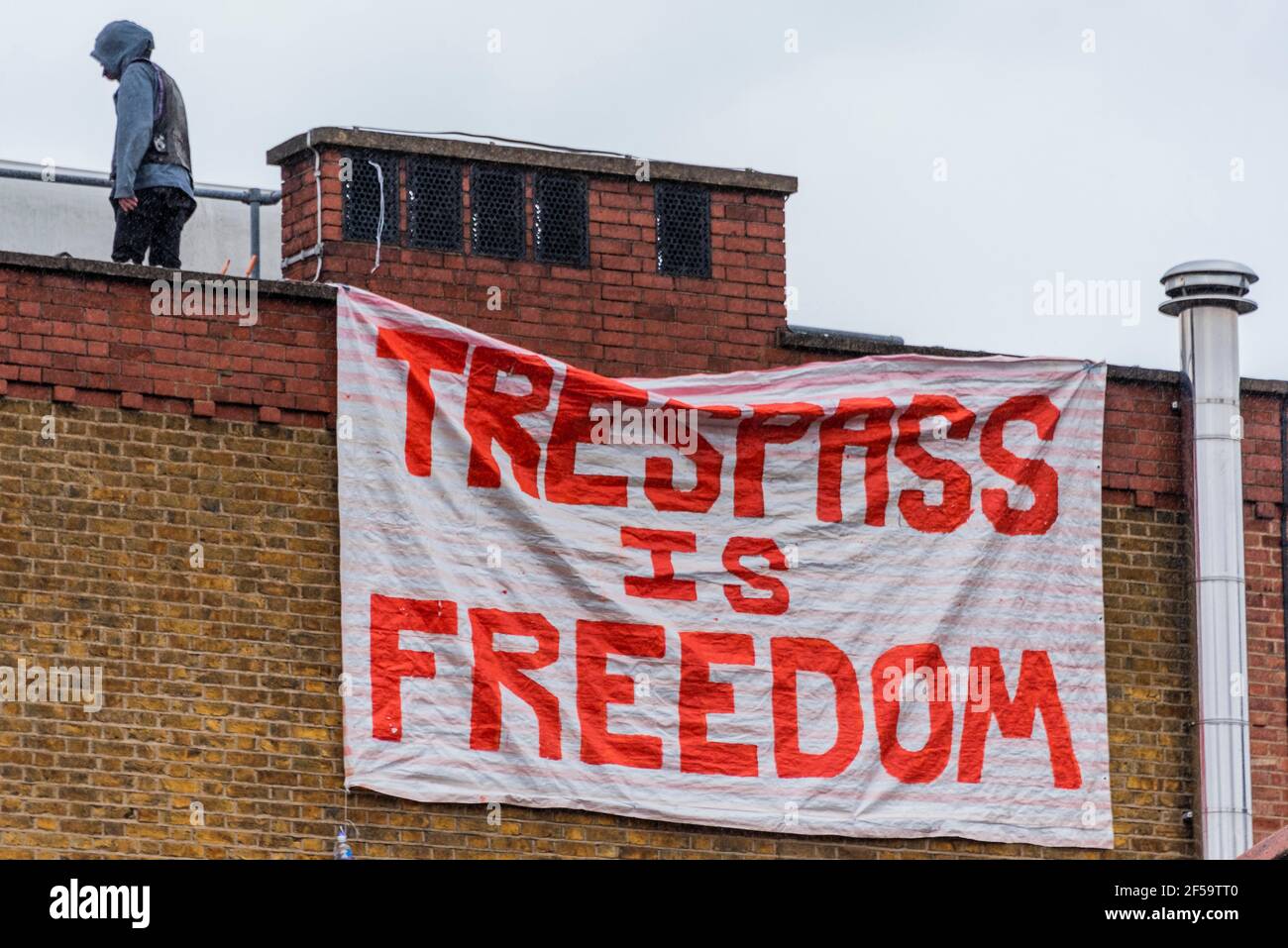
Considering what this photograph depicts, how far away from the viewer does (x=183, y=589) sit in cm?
1534

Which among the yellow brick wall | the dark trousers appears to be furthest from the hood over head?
the yellow brick wall

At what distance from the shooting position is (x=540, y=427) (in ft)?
53.4

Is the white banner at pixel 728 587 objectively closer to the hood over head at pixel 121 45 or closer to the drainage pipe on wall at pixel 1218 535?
the drainage pipe on wall at pixel 1218 535

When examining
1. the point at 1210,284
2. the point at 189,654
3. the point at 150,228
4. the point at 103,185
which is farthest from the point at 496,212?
the point at 1210,284

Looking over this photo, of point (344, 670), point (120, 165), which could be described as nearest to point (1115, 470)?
point (344, 670)

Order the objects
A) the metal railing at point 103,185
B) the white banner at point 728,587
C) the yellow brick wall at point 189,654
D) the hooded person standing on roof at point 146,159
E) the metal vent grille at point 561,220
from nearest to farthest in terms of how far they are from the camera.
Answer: the yellow brick wall at point 189,654, the white banner at point 728,587, the hooded person standing on roof at point 146,159, the metal vent grille at point 561,220, the metal railing at point 103,185

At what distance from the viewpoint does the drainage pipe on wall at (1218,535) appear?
17156 mm

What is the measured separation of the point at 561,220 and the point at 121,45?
286cm

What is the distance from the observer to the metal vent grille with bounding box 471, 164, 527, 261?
55.8ft

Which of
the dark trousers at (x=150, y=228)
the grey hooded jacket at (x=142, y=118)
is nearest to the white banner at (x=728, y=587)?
the dark trousers at (x=150, y=228)

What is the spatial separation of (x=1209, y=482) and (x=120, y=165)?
7066 mm

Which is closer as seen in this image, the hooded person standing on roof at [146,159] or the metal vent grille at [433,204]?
the hooded person standing on roof at [146,159]

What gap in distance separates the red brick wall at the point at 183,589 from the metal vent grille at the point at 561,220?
1693 mm
